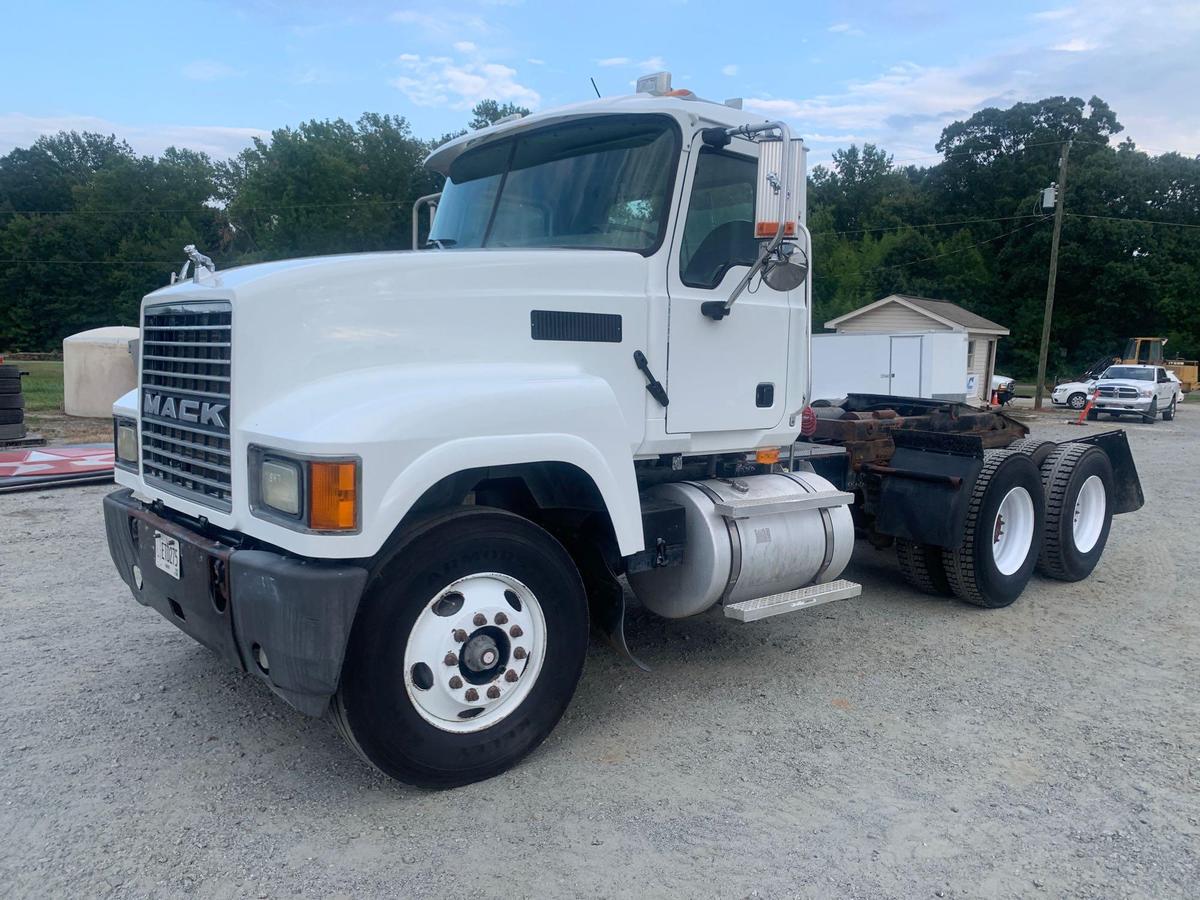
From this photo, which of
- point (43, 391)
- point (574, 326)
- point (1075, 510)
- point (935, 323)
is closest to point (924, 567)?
point (1075, 510)

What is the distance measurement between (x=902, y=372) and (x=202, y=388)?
6.52 metres

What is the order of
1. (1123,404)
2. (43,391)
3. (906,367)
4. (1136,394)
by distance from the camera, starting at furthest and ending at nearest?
(1123,404) → (1136,394) → (43,391) → (906,367)

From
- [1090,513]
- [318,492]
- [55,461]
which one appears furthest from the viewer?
[55,461]

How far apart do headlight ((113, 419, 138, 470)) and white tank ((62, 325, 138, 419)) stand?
1618 centimetres

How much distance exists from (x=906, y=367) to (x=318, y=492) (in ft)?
21.7

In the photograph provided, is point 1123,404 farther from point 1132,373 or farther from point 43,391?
point 43,391

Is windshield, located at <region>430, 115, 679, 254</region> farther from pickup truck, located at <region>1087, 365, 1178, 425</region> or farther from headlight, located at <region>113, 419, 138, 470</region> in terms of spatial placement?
pickup truck, located at <region>1087, 365, 1178, 425</region>

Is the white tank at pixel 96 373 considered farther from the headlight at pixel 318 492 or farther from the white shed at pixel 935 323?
the white shed at pixel 935 323

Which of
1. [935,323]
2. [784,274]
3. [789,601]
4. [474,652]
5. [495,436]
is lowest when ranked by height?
[789,601]

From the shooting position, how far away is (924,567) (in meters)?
6.31

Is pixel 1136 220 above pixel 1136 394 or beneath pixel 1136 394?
above

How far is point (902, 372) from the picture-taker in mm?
8375

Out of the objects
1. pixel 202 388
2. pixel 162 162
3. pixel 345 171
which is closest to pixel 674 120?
pixel 202 388

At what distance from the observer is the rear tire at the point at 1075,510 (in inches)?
270
